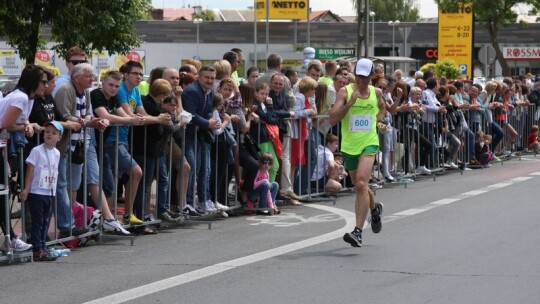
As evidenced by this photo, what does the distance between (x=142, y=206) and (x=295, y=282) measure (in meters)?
4.00

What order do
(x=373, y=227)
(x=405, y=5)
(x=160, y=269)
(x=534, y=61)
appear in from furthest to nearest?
1. (x=405, y=5)
2. (x=534, y=61)
3. (x=373, y=227)
4. (x=160, y=269)

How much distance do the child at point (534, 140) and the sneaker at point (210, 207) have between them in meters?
15.2

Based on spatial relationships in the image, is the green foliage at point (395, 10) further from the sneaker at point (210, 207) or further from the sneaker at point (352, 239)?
the sneaker at point (352, 239)

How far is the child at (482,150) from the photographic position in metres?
24.3

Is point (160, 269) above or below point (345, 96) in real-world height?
below

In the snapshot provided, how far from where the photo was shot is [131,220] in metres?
13.3

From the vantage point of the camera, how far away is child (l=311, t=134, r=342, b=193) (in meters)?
17.8

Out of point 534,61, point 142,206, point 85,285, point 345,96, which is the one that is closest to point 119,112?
point 142,206

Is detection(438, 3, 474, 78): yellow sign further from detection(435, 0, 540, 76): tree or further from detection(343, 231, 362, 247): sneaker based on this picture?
detection(343, 231, 362, 247): sneaker

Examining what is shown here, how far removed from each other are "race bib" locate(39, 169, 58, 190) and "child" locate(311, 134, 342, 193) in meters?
6.59

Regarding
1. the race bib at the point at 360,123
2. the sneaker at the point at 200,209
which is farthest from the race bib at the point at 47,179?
the sneaker at the point at 200,209

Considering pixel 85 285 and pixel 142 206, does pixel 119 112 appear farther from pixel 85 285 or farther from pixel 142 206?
pixel 85 285

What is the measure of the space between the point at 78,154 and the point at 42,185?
958mm

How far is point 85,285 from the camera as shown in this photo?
9883mm
